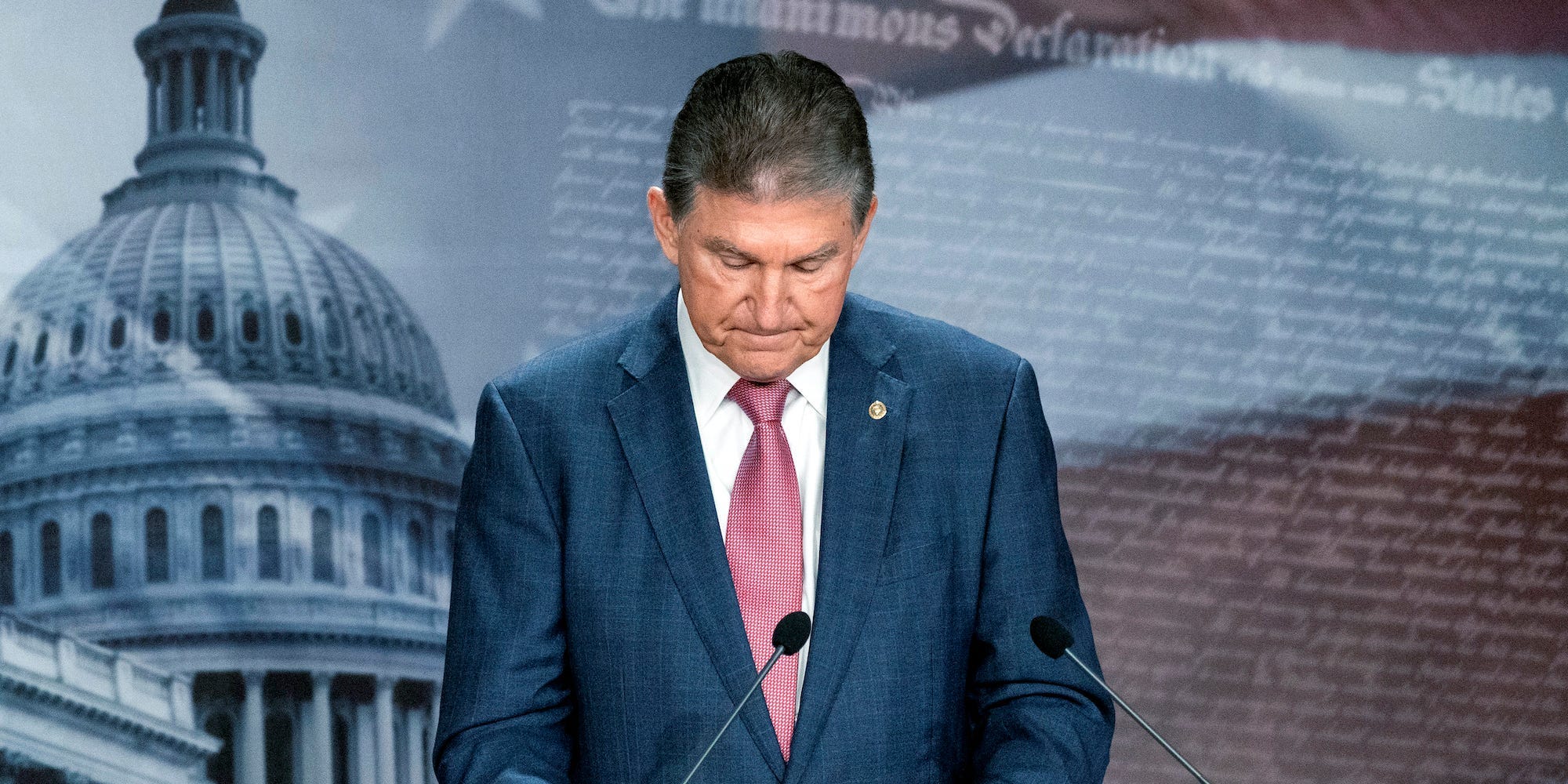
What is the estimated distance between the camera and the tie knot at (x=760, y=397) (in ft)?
5.26

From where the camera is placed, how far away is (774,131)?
1.39 m

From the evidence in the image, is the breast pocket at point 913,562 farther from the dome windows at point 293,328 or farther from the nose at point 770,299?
the dome windows at point 293,328

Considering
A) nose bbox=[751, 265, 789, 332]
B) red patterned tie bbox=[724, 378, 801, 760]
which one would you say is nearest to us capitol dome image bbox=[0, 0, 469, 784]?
red patterned tie bbox=[724, 378, 801, 760]

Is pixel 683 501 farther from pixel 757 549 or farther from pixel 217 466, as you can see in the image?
pixel 217 466

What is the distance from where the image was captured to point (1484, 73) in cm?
416

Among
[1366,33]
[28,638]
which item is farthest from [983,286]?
[28,638]

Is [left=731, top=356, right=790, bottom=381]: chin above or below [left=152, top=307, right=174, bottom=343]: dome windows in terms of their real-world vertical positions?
above

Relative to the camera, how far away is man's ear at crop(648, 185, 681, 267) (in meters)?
1.52

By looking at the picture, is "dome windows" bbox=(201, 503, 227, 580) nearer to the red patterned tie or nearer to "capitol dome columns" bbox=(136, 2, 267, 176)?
"capitol dome columns" bbox=(136, 2, 267, 176)

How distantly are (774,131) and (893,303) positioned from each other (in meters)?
2.49

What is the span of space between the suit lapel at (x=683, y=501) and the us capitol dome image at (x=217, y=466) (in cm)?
224

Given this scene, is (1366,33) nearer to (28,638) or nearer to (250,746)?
(250,746)

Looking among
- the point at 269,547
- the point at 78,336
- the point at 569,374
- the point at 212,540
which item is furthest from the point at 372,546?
the point at 569,374

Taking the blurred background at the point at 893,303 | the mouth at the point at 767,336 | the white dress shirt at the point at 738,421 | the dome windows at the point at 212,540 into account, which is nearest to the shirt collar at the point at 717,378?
the white dress shirt at the point at 738,421
